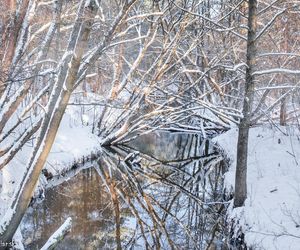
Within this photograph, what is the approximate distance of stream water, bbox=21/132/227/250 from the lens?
8.68 m

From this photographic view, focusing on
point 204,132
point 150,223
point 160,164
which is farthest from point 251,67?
point 204,132

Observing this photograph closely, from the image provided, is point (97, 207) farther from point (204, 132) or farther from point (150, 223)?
point (204, 132)

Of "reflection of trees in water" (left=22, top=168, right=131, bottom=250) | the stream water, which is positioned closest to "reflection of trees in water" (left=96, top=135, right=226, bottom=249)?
the stream water

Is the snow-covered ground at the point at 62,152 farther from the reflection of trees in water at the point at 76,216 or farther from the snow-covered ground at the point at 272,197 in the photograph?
the snow-covered ground at the point at 272,197

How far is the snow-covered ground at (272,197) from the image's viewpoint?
23.7ft

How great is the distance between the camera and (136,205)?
1082 centimetres

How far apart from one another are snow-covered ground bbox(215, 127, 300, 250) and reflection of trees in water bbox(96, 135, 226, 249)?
82 cm

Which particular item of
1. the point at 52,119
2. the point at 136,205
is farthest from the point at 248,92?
the point at 136,205

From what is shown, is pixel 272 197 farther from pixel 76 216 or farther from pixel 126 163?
pixel 126 163

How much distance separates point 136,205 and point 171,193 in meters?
1.46

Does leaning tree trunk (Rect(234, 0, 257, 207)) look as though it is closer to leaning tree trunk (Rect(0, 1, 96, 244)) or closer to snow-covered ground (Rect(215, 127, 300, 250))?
snow-covered ground (Rect(215, 127, 300, 250))

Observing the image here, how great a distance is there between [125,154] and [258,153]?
20.1 ft

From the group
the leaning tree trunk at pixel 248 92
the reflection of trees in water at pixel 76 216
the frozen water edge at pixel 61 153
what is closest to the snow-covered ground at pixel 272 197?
the leaning tree trunk at pixel 248 92

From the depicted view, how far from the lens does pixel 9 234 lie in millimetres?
6043
